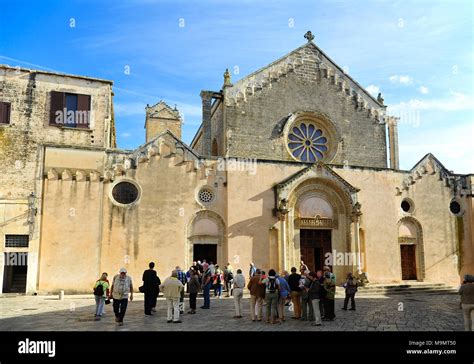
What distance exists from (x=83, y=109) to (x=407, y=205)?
66.4 ft

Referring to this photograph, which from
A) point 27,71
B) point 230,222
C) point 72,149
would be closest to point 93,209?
point 72,149

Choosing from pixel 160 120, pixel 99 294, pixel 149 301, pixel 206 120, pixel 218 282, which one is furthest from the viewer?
pixel 160 120

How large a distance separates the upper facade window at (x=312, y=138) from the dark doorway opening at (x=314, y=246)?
4.55m

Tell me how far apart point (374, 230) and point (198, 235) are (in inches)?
416

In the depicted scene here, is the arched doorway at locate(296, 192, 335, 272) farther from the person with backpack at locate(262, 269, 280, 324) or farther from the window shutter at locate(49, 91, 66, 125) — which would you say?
the window shutter at locate(49, 91, 66, 125)

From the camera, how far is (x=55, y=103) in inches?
924

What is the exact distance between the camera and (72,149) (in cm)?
2212

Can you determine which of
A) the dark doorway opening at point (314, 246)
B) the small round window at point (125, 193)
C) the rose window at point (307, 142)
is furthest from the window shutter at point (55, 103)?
the dark doorway opening at point (314, 246)

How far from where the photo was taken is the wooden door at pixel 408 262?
26.9 m

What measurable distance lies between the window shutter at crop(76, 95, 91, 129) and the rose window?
11.8 m

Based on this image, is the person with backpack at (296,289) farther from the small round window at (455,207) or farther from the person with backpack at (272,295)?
the small round window at (455,207)

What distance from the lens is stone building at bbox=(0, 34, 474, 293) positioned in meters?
21.4

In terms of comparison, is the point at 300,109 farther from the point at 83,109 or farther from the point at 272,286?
the point at 272,286

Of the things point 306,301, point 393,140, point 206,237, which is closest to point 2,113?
point 206,237
